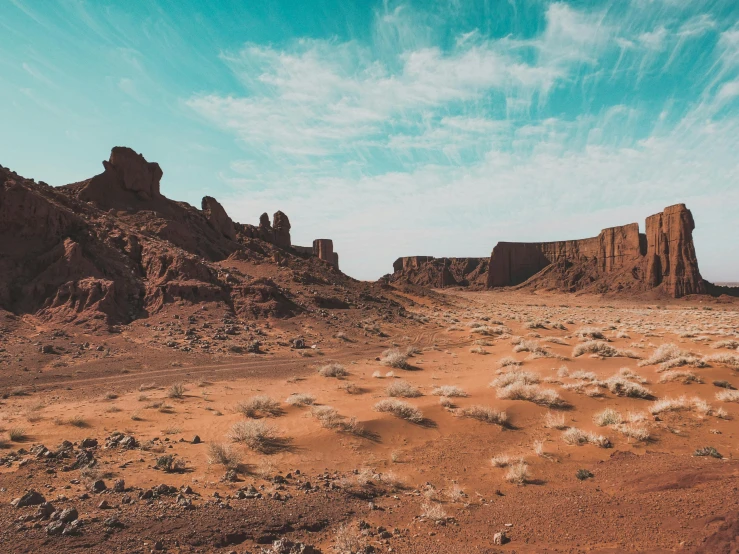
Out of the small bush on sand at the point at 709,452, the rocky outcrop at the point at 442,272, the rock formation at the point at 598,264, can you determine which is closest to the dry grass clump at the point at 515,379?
the small bush on sand at the point at 709,452

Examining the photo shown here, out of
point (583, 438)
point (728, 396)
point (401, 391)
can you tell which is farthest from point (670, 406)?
point (401, 391)

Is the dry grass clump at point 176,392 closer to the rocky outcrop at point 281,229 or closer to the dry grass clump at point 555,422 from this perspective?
the dry grass clump at point 555,422

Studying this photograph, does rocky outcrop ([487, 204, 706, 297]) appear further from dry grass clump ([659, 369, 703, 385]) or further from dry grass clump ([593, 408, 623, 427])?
dry grass clump ([593, 408, 623, 427])

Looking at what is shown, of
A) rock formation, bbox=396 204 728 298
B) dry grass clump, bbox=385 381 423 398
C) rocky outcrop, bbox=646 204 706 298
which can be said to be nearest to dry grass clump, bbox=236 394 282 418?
dry grass clump, bbox=385 381 423 398

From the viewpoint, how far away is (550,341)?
2319cm

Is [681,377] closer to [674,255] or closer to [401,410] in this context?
[401,410]

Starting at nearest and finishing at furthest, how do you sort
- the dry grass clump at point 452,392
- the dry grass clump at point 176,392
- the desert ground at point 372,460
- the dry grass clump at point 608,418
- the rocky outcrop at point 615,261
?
the desert ground at point 372,460 → the dry grass clump at point 608,418 → the dry grass clump at point 452,392 → the dry grass clump at point 176,392 → the rocky outcrop at point 615,261

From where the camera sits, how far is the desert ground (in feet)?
16.3

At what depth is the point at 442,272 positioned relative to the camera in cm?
12350

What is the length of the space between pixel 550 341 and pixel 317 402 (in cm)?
1697

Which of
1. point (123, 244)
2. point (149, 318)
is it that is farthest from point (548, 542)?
point (123, 244)

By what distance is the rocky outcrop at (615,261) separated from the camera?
70.2 m

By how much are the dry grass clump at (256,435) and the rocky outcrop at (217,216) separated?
41.6m

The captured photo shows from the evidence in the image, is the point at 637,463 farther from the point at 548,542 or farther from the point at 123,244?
the point at 123,244
